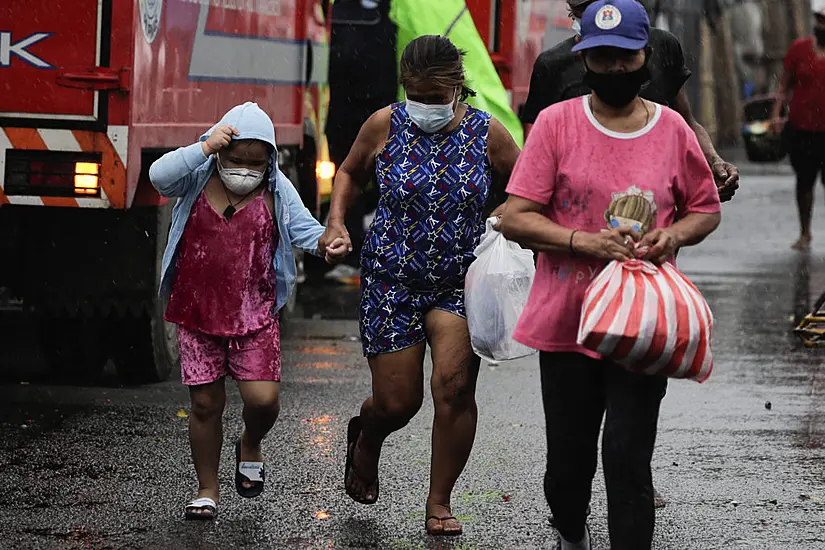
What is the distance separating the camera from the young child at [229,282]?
20.0 feet

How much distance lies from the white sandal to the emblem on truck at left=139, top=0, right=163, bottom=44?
2632mm

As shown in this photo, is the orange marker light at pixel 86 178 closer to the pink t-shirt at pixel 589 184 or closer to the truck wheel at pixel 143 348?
the truck wheel at pixel 143 348

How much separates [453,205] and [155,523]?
1496 millimetres

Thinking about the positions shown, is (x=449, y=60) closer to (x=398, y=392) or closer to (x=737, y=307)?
(x=398, y=392)

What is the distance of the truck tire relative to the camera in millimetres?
8586

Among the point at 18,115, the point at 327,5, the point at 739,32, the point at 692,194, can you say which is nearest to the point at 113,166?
the point at 18,115

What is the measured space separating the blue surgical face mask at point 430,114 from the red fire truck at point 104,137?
7.38 ft

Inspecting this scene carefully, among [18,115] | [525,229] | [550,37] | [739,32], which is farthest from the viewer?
[739,32]

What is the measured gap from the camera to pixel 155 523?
5.96 metres

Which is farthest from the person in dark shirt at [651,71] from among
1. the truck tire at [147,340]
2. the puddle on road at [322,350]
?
the puddle on road at [322,350]

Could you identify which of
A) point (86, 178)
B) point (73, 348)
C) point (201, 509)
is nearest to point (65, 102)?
point (86, 178)

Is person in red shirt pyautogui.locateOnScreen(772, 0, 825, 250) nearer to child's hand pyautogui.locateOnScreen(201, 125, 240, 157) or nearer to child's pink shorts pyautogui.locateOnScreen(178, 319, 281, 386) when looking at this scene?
child's pink shorts pyautogui.locateOnScreen(178, 319, 281, 386)

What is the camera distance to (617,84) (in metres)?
4.80

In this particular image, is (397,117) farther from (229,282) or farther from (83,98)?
(83,98)
